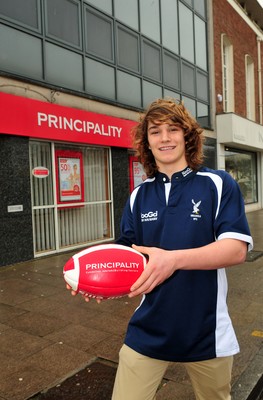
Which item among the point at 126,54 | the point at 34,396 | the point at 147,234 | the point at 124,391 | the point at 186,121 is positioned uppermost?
the point at 126,54

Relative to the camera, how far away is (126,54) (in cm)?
1085

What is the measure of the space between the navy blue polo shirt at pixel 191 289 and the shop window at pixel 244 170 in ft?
52.9

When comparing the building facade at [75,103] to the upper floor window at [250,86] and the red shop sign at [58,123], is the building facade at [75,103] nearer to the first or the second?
the red shop sign at [58,123]

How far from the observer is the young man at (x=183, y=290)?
1.77 m

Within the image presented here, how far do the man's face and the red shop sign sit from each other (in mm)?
5873

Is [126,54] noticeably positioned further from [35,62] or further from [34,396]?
[34,396]

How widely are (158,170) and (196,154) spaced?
0.73 feet

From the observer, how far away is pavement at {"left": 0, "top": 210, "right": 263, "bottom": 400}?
3027 millimetres

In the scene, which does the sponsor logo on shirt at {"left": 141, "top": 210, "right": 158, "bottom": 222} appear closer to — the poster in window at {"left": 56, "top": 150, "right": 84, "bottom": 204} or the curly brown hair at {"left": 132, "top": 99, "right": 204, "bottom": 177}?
the curly brown hair at {"left": 132, "top": 99, "right": 204, "bottom": 177}

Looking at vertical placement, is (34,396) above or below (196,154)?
below

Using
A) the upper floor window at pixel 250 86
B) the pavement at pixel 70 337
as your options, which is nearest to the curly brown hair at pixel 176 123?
the pavement at pixel 70 337

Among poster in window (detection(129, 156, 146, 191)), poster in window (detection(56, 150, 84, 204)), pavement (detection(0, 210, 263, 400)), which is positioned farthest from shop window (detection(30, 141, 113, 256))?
pavement (detection(0, 210, 263, 400))

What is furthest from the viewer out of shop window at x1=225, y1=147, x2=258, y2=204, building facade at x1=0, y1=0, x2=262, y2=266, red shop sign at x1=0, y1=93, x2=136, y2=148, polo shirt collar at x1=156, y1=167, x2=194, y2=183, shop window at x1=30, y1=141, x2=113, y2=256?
shop window at x1=225, y1=147, x2=258, y2=204

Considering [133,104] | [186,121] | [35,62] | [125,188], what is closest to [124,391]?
[186,121]
